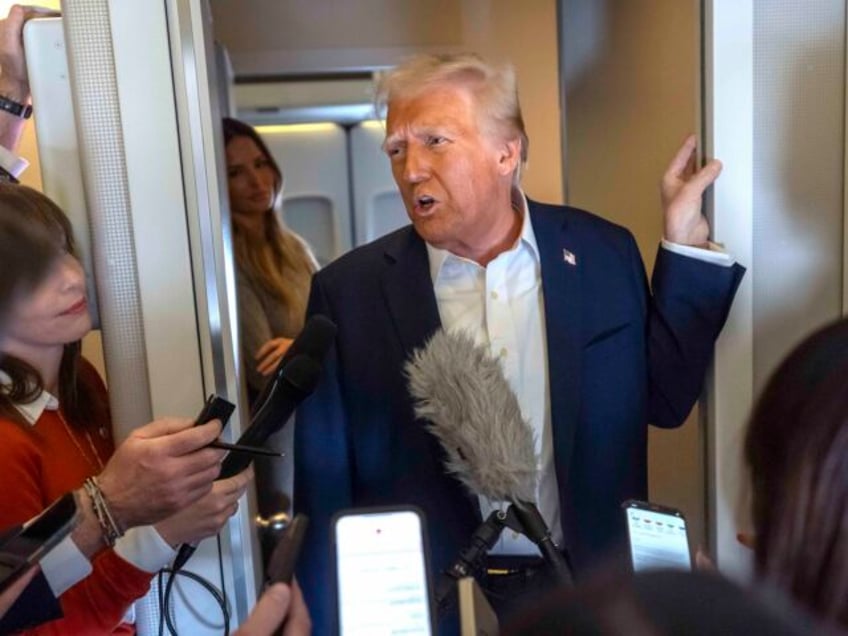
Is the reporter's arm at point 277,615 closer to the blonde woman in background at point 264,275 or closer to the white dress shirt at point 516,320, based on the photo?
the white dress shirt at point 516,320

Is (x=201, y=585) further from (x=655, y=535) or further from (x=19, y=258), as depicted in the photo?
(x=655, y=535)

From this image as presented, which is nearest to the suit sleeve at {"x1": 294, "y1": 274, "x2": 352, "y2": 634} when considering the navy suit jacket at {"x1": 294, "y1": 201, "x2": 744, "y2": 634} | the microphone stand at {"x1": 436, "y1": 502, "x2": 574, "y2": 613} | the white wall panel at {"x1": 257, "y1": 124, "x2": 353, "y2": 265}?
the navy suit jacket at {"x1": 294, "y1": 201, "x2": 744, "y2": 634}

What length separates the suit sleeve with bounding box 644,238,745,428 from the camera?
3.88 ft

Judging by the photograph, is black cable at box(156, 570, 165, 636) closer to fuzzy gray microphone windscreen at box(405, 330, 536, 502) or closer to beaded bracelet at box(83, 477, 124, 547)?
beaded bracelet at box(83, 477, 124, 547)

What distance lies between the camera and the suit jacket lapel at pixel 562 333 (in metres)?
1.20

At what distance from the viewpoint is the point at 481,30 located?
2.64 m

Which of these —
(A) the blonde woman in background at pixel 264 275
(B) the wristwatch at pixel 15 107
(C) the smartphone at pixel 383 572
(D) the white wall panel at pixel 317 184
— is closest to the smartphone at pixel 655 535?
(C) the smartphone at pixel 383 572

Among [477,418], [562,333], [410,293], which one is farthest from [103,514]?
[562,333]

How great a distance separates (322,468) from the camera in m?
1.27

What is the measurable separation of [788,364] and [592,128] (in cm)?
165

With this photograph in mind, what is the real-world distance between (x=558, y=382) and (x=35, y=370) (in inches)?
26.1

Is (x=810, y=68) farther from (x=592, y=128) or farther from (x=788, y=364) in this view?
(x=592, y=128)

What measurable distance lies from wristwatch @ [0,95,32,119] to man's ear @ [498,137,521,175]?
66 centimetres

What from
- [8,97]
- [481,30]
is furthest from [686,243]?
[481,30]
